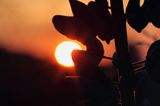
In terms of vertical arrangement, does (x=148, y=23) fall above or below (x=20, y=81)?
below

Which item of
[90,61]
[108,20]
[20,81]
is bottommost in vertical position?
[90,61]

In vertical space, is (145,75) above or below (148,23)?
below

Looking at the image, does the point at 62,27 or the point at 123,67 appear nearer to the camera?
the point at 123,67

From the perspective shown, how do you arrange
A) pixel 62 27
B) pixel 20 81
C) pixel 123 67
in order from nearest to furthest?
1. pixel 123 67
2. pixel 62 27
3. pixel 20 81

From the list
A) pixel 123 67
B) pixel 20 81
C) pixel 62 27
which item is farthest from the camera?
pixel 20 81

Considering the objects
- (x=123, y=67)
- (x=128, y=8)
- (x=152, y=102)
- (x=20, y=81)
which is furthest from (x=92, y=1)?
(x=20, y=81)

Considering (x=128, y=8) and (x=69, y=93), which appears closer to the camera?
(x=128, y=8)

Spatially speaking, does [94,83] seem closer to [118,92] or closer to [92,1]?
[118,92]

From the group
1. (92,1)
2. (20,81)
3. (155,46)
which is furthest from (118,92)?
(20,81)

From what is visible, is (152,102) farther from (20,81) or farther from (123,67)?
(20,81)
